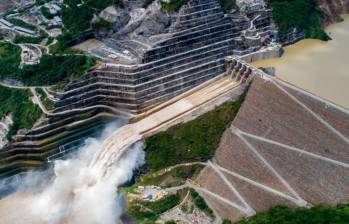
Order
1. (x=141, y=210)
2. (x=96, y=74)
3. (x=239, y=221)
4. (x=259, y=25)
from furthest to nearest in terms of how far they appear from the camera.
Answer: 1. (x=259, y=25)
2. (x=96, y=74)
3. (x=141, y=210)
4. (x=239, y=221)

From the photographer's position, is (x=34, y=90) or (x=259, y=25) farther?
(x=259, y=25)

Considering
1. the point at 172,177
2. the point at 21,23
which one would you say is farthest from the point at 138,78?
the point at 21,23

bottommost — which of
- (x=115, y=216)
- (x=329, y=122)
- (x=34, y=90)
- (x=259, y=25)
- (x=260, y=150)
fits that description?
(x=115, y=216)

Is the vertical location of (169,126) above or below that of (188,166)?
above

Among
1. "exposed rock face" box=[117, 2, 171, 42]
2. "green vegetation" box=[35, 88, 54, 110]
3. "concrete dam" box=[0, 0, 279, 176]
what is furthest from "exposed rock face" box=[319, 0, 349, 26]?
"green vegetation" box=[35, 88, 54, 110]

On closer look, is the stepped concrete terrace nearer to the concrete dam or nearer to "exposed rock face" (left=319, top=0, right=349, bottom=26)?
the concrete dam

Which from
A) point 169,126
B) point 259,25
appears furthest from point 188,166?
point 259,25

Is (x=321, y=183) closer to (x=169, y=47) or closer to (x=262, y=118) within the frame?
(x=262, y=118)
